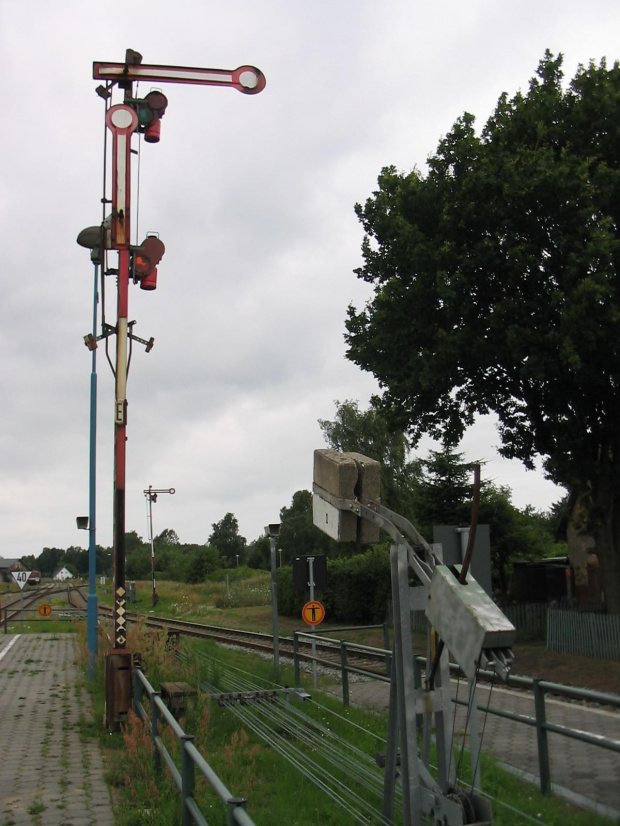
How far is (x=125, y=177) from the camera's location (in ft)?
37.6

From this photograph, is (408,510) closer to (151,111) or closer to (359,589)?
(359,589)

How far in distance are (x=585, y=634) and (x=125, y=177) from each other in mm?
13392

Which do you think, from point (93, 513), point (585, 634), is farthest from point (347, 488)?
point (585, 634)

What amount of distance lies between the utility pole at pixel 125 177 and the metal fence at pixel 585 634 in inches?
442

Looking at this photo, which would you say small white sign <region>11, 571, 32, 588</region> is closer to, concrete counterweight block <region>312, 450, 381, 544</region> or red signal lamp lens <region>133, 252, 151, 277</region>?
red signal lamp lens <region>133, 252, 151, 277</region>

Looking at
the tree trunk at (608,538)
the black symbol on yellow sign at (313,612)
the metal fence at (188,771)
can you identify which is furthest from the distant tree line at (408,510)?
the metal fence at (188,771)

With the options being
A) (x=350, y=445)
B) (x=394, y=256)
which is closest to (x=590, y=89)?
(x=394, y=256)

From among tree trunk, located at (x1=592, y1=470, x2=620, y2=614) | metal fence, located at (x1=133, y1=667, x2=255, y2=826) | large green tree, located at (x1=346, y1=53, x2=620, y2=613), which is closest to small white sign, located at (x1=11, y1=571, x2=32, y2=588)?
large green tree, located at (x1=346, y1=53, x2=620, y2=613)

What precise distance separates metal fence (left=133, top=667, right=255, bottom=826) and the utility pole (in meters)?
3.56

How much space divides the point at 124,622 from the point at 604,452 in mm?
13611

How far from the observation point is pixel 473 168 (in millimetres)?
19766

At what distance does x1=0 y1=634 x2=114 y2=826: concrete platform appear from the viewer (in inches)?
264

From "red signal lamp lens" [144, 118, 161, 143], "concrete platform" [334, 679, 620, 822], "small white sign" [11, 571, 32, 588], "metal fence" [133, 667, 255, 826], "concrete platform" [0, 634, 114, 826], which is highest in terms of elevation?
"red signal lamp lens" [144, 118, 161, 143]

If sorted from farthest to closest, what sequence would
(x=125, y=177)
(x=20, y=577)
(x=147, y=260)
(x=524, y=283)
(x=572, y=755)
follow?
1. (x=20, y=577)
2. (x=524, y=283)
3. (x=147, y=260)
4. (x=125, y=177)
5. (x=572, y=755)
